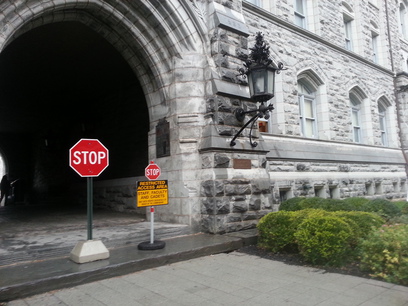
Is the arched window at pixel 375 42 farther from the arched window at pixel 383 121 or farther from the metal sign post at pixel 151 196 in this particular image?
the metal sign post at pixel 151 196

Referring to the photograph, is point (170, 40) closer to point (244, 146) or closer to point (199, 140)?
point (199, 140)

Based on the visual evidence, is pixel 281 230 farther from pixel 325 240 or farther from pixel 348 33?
pixel 348 33

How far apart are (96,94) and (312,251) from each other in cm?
1063

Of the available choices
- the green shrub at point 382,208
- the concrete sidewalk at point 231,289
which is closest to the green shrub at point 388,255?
the concrete sidewalk at point 231,289

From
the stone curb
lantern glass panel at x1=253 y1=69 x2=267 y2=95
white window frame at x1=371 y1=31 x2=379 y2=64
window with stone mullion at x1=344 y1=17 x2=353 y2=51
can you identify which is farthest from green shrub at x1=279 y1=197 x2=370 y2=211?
white window frame at x1=371 y1=31 x2=379 y2=64

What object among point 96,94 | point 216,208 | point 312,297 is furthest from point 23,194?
point 312,297

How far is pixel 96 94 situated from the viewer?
511 inches

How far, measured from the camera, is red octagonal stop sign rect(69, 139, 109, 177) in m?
4.85

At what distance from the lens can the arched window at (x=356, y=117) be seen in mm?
14602

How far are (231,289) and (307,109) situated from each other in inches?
374

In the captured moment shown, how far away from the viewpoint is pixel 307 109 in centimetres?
1227

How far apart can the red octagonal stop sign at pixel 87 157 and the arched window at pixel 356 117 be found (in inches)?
492

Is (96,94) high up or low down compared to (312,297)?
up

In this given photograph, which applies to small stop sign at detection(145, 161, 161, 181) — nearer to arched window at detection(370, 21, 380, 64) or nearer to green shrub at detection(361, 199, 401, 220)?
green shrub at detection(361, 199, 401, 220)
